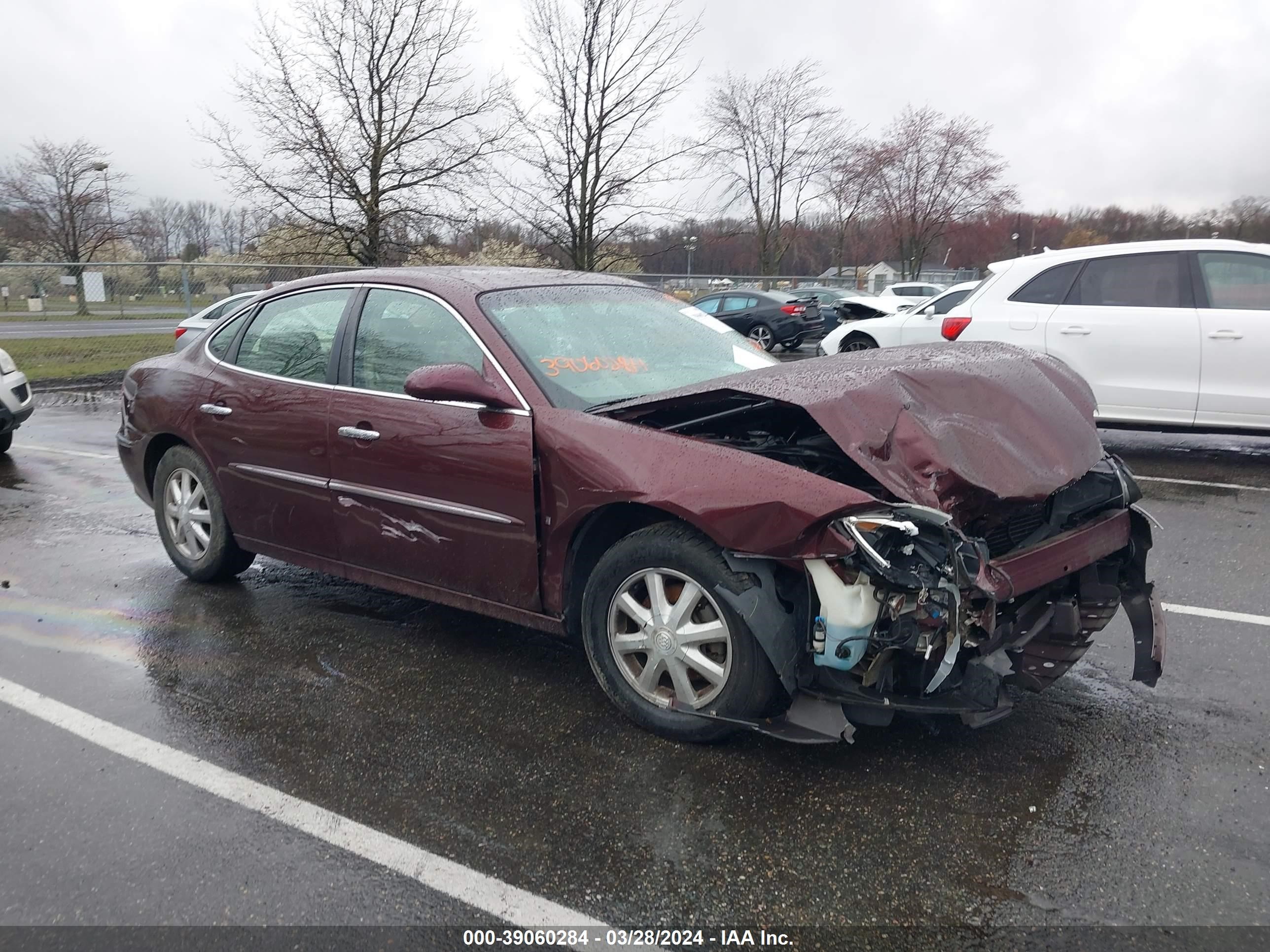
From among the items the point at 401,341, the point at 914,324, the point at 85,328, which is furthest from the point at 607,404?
the point at 85,328

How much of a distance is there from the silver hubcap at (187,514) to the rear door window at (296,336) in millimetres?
742

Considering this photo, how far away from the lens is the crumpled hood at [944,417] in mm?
2951

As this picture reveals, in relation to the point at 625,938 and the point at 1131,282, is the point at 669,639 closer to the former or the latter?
the point at 625,938

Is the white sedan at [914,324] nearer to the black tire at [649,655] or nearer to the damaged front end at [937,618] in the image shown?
the damaged front end at [937,618]

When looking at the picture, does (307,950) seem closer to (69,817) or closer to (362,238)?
(69,817)

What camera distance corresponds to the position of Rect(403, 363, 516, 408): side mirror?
349 centimetres

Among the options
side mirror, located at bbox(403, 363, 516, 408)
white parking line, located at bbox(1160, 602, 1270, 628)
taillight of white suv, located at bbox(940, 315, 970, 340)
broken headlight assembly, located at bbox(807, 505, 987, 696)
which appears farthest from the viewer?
taillight of white suv, located at bbox(940, 315, 970, 340)

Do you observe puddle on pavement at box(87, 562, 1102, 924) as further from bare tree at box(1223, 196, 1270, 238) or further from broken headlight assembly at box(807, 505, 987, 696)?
bare tree at box(1223, 196, 1270, 238)

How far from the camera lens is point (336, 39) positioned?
1767cm

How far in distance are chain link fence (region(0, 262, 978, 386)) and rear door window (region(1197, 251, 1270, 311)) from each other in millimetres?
10377

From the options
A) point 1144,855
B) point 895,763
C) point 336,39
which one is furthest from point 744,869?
point 336,39

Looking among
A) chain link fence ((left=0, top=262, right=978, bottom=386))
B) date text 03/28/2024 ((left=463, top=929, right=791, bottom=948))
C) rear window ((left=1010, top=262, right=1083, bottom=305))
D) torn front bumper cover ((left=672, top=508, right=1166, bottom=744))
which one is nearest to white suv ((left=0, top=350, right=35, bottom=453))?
chain link fence ((left=0, top=262, right=978, bottom=386))

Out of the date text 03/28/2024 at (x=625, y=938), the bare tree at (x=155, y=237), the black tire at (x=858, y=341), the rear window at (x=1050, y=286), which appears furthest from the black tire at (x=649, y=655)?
the bare tree at (x=155, y=237)

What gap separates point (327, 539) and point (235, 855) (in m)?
1.79
